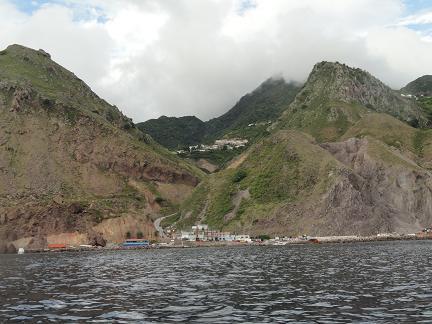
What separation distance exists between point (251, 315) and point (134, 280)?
33652mm

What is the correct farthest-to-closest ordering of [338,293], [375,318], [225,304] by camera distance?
[338,293]
[225,304]
[375,318]

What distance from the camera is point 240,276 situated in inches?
2810

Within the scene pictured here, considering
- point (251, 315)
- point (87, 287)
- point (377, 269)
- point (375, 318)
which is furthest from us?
point (377, 269)

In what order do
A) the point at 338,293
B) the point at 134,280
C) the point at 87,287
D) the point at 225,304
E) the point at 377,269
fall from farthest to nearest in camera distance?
the point at 377,269 < the point at 134,280 < the point at 87,287 < the point at 338,293 < the point at 225,304

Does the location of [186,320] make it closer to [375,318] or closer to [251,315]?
[251,315]

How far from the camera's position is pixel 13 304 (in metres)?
46.8

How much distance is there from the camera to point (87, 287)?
61250 mm

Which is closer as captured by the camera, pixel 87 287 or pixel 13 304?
pixel 13 304

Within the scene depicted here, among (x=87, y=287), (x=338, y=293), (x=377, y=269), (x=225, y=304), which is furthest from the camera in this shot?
(x=377, y=269)

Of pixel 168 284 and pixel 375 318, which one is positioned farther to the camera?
pixel 168 284

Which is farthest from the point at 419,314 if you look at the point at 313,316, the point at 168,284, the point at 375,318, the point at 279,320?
the point at 168,284

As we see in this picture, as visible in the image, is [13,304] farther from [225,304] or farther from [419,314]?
[419,314]

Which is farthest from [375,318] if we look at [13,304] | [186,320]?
[13,304]

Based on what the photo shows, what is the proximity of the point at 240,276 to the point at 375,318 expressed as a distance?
118 ft
